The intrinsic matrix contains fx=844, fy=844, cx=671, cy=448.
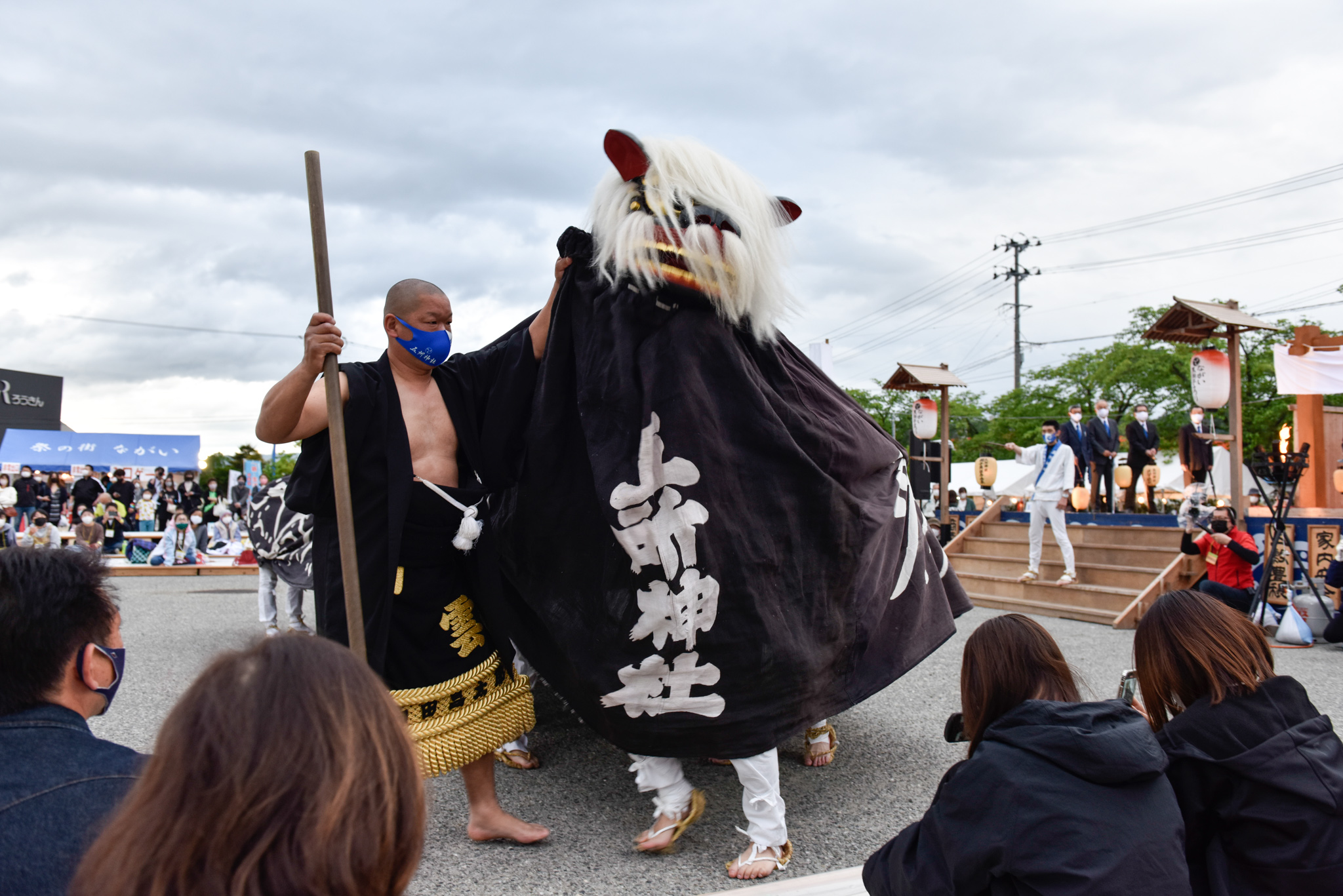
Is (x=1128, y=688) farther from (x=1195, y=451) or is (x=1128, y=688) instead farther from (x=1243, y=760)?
(x=1195, y=451)

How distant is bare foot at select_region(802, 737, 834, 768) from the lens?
3.49 meters

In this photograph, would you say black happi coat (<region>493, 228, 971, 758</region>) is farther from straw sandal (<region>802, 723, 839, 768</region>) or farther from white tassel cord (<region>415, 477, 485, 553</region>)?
straw sandal (<region>802, 723, 839, 768</region>)

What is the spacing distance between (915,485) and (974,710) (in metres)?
13.5

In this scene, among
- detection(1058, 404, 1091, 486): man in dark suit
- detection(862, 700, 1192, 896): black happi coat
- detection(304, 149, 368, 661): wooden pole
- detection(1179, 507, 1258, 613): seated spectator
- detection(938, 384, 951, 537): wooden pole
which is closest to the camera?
detection(862, 700, 1192, 896): black happi coat

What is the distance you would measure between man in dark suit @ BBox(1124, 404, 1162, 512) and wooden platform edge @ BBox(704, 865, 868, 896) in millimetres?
12084

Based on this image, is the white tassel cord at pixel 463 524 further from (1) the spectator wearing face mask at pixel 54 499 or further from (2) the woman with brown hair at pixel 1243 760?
(1) the spectator wearing face mask at pixel 54 499

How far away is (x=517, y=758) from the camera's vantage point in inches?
136

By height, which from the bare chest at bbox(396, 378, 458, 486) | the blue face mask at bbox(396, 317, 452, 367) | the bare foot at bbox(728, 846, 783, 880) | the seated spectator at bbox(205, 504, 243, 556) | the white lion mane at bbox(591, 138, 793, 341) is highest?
the white lion mane at bbox(591, 138, 793, 341)

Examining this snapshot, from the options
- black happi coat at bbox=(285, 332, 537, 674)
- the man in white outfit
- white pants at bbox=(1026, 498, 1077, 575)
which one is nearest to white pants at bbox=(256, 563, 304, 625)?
black happi coat at bbox=(285, 332, 537, 674)

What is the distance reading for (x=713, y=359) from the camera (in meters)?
2.48

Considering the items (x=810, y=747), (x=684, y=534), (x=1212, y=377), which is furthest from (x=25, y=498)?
(x=1212, y=377)

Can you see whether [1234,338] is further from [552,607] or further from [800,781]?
[552,607]

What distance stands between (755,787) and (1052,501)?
737 cm

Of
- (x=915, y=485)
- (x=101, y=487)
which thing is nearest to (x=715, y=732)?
(x=915, y=485)
